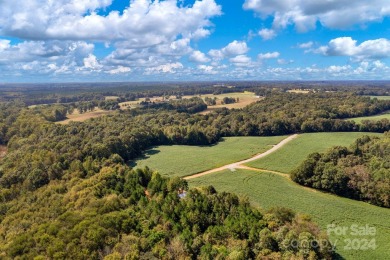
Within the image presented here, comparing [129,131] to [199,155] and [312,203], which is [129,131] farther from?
[312,203]

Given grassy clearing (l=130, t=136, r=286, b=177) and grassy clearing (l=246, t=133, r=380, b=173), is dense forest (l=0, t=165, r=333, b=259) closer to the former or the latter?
grassy clearing (l=130, t=136, r=286, b=177)

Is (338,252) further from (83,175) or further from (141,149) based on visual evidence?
(141,149)

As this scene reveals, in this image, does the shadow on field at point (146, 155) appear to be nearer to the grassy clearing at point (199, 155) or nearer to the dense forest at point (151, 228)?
the grassy clearing at point (199, 155)

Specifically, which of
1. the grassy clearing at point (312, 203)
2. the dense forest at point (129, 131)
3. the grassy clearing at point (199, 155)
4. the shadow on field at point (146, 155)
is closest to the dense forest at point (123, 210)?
the dense forest at point (129, 131)

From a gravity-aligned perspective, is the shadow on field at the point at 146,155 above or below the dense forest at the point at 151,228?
below

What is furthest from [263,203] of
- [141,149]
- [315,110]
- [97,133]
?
[315,110]
